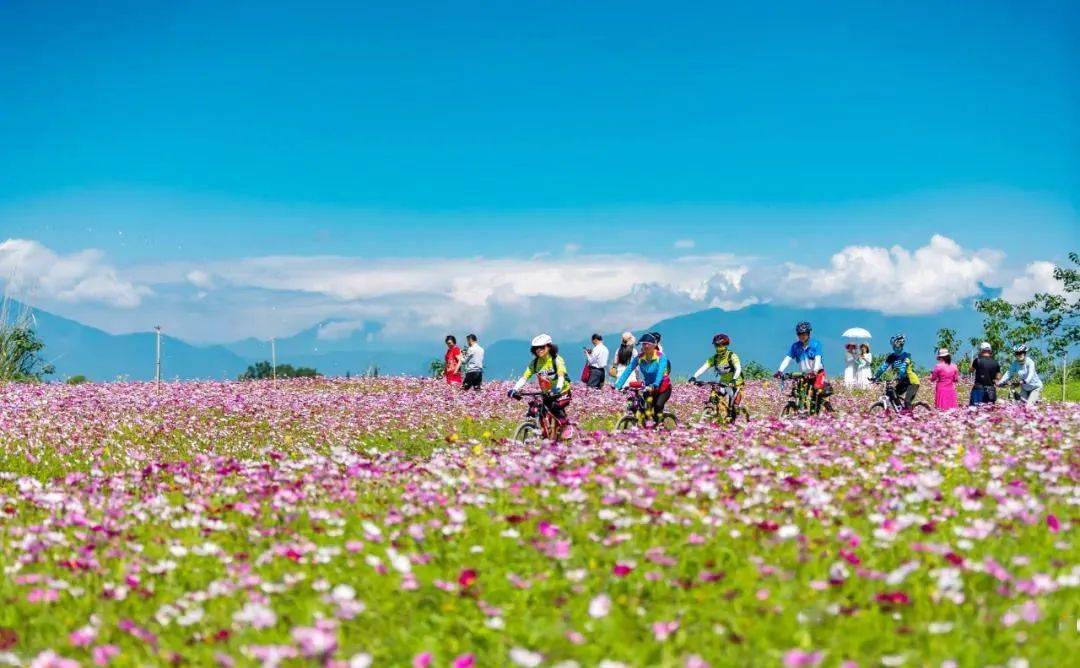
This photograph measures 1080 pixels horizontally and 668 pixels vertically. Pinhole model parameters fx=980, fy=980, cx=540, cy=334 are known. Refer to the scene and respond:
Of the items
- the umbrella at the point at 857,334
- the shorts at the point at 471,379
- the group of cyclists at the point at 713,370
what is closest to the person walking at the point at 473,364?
the shorts at the point at 471,379

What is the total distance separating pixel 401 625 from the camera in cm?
571

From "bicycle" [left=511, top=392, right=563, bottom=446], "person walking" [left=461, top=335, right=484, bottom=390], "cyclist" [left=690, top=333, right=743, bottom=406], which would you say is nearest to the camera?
"bicycle" [left=511, top=392, right=563, bottom=446]

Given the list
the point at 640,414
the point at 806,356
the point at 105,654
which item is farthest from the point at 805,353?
the point at 105,654

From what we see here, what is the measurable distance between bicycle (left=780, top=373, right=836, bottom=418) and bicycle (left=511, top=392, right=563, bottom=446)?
5.98 m

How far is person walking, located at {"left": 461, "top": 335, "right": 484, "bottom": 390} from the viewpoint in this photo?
27.0 m

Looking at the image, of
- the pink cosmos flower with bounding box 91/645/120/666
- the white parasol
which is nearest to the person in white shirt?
the white parasol

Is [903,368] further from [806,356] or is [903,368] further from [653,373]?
[653,373]

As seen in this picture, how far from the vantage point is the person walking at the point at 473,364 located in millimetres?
27000

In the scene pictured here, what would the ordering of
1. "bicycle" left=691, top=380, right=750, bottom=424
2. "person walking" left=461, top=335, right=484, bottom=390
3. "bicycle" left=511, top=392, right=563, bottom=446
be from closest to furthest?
1. "bicycle" left=511, top=392, right=563, bottom=446
2. "bicycle" left=691, top=380, right=750, bottom=424
3. "person walking" left=461, top=335, right=484, bottom=390

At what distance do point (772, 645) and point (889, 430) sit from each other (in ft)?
26.6

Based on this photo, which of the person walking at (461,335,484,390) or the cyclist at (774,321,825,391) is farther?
the person walking at (461,335,484,390)

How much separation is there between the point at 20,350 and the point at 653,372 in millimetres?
22988

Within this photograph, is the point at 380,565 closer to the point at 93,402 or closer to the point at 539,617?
the point at 539,617

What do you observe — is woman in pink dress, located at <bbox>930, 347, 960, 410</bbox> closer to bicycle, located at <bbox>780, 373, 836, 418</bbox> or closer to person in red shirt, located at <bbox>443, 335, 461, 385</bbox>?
bicycle, located at <bbox>780, 373, 836, 418</bbox>
